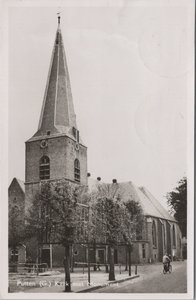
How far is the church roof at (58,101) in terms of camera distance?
217 centimetres

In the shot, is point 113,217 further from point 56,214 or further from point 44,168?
point 44,168

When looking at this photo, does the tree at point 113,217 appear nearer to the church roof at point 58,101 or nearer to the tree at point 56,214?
the tree at point 56,214

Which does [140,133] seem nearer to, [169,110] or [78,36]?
[169,110]

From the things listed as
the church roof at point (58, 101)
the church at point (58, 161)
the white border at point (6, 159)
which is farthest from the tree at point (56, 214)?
the church roof at point (58, 101)

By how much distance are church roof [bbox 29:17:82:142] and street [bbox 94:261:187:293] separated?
2.30 feet

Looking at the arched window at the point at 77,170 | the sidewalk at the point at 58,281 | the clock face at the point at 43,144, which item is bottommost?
the sidewalk at the point at 58,281

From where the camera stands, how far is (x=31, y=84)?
219 cm

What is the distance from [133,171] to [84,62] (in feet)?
1.76

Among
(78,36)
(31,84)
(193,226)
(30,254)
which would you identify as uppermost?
(78,36)

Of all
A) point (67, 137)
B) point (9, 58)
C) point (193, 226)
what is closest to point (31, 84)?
point (9, 58)

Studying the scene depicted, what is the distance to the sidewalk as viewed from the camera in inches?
83.3

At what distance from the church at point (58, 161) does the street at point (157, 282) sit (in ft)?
0.26

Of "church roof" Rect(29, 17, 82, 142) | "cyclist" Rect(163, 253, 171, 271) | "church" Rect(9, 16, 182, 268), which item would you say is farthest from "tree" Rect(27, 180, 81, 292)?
"cyclist" Rect(163, 253, 171, 271)

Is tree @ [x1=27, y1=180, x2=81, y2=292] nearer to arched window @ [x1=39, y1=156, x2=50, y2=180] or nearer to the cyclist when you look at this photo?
arched window @ [x1=39, y1=156, x2=50, y2=180]
